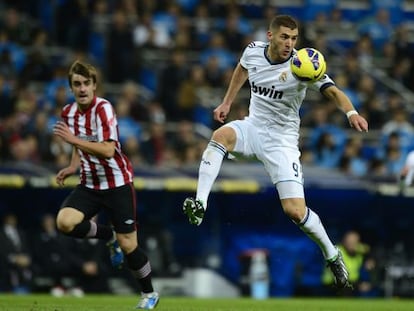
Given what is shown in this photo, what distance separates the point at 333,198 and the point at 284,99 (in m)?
8.28

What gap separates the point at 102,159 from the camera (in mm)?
12203

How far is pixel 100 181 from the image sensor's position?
12.3 meters

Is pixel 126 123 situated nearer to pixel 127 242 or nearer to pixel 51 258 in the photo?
pixel 51 258

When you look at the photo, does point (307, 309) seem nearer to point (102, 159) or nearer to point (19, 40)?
point (102, 159)

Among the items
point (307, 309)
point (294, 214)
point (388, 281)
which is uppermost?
point (294, 214)

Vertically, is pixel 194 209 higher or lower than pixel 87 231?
higher

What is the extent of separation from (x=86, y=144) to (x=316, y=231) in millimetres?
2421

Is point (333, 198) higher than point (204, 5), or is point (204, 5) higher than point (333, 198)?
point (204, 5)

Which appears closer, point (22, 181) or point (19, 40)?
point (22, 181)

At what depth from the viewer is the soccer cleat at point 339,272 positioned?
40.0 ft

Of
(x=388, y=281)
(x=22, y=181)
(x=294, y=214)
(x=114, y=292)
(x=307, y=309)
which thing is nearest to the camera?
(x=294, y=214)

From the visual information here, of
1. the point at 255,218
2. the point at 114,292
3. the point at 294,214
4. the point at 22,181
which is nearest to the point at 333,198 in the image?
the point at 255,218

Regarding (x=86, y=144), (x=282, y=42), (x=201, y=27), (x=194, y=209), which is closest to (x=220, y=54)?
(x=201, y=27)

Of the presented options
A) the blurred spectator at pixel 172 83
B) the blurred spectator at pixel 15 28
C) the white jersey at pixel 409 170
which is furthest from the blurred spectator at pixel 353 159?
the white jersey at pixel 409 170
